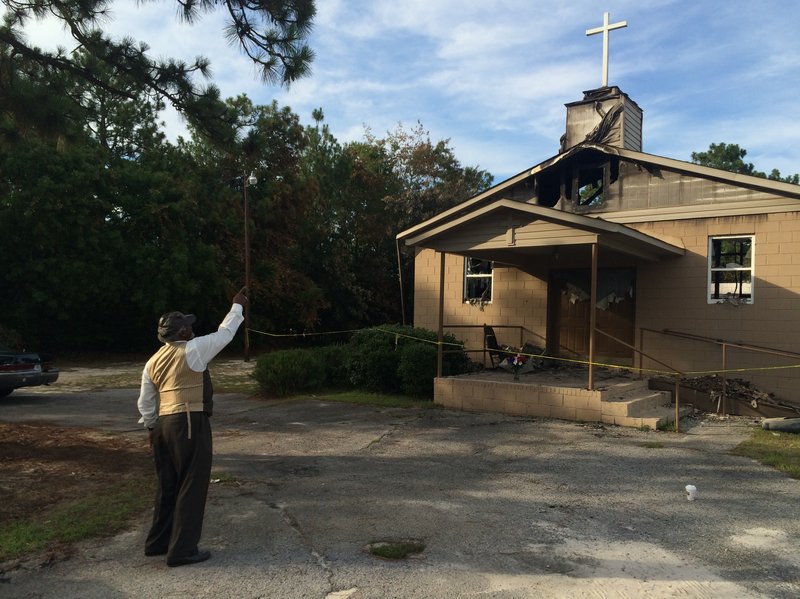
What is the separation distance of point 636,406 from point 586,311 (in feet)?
13.1

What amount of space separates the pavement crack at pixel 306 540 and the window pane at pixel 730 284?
9.70 metres

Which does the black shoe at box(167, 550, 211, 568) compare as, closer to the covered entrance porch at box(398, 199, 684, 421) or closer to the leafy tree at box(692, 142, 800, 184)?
the covered entrance porch at box(398, 199, 684, 421)

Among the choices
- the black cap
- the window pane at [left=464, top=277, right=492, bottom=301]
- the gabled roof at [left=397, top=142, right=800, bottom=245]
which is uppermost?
the gabled roof at [left=397, top=142, right=800, bottom=245]

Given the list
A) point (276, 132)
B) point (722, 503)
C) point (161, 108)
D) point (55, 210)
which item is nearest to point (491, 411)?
point (722, 503)

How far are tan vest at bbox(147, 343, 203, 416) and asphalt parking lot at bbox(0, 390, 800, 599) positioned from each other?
3.55 feet

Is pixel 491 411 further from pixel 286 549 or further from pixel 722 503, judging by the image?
pixel 286 549

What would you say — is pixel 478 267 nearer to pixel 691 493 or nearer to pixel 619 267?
pixel 619 267

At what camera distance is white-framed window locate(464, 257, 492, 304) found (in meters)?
14.8

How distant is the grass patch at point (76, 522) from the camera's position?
15.1ft

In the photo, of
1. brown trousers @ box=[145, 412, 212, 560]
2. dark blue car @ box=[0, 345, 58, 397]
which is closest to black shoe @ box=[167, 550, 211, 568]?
brown trousers @ box=[145, 412, 212, 560]

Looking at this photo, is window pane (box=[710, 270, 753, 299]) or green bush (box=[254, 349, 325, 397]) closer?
window pane (box=[710, 270, 753, 299])

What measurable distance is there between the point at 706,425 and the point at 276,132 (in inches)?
979

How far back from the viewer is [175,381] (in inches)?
171

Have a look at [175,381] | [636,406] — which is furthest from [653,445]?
[175,381]
